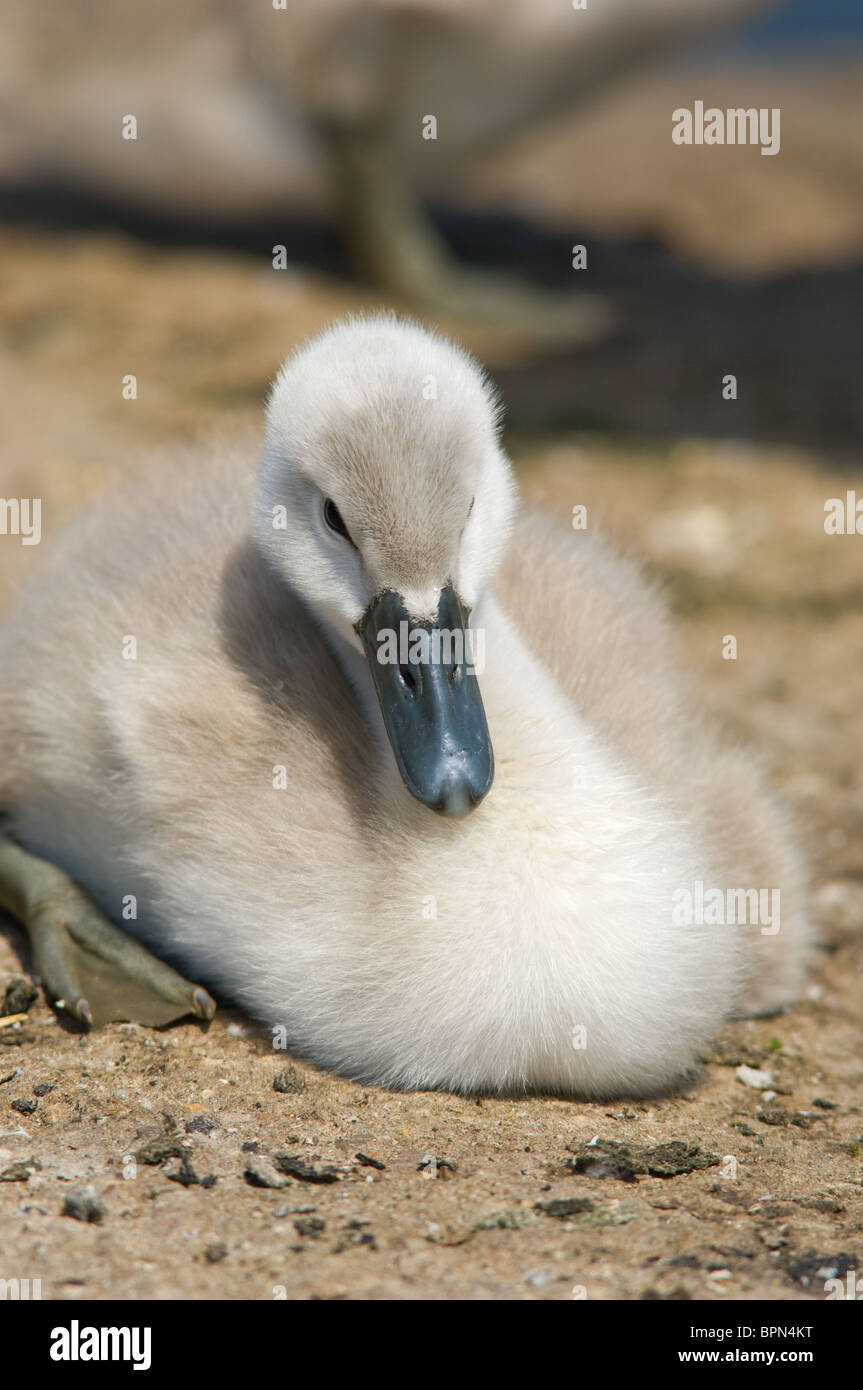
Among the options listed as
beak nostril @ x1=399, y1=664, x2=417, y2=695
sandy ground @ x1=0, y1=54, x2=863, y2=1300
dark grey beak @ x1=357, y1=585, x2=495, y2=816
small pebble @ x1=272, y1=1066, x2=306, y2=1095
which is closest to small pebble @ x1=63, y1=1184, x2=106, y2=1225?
sandy ground @ x1=0, y1=54, x2=863, y2=1300

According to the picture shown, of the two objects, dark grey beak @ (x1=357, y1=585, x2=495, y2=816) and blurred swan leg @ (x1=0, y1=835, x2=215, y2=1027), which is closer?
dark grey beak @ (x1=357, y1=585, x2=495, y2=816)

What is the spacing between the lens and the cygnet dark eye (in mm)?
2836

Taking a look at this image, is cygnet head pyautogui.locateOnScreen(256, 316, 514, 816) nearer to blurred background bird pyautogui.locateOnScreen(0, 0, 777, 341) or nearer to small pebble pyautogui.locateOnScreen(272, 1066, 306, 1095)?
small pebble pyautogui.locateOnScreen(272, 1066, 306, 1095)

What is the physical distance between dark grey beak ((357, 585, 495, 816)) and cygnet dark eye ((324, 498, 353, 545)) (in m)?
0.14

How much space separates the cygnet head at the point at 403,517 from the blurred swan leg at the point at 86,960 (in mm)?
726

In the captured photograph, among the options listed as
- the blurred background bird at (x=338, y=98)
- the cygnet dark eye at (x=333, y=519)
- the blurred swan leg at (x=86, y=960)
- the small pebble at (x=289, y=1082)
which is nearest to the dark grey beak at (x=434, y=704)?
the cygnet dark eye at (x=333, y=519)

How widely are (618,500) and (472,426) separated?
11.7 ft

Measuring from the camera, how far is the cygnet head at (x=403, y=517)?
2.71 meters

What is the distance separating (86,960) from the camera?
10.5 feet

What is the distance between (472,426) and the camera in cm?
280
